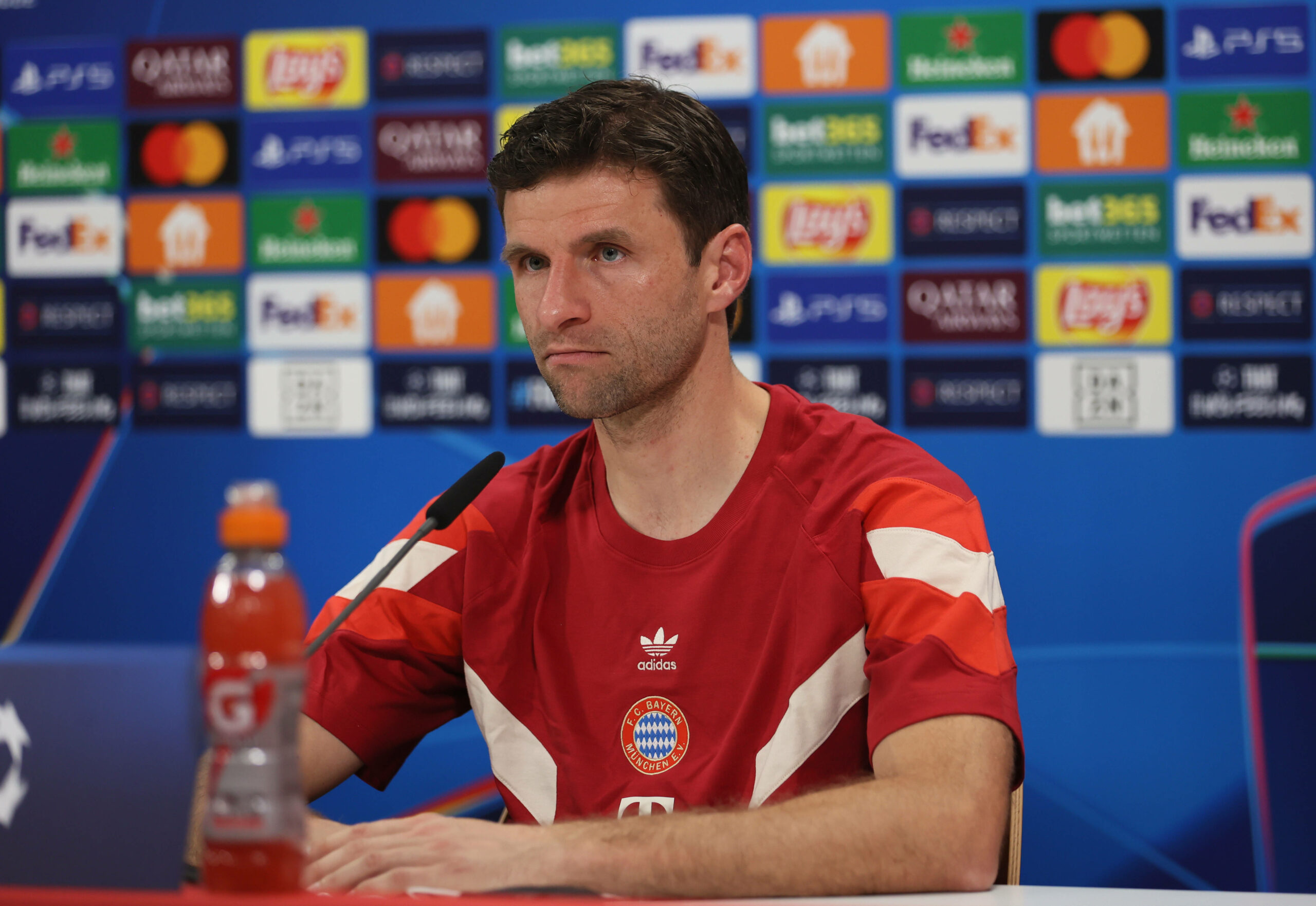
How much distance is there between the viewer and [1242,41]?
2.19 metres

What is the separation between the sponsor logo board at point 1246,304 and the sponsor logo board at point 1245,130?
20 centimetres

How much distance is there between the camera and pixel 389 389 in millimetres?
2410

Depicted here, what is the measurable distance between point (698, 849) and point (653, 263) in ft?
2.04

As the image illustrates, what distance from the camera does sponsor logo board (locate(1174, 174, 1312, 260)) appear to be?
2.16m

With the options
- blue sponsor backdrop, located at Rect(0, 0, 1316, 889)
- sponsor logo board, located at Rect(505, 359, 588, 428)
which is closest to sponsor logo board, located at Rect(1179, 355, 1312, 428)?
blue sponsor backdrop, located at Rect(0, 0, 1316, 889)

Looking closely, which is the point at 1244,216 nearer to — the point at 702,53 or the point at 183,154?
the point at 702,53

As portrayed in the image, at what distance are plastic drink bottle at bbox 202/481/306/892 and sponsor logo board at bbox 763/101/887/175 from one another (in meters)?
1.83

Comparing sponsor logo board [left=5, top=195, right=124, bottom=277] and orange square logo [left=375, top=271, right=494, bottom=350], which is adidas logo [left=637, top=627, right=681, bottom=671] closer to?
orange square logo [left=375, top=271, right=494, bottom=350]

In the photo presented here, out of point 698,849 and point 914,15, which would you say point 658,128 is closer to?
point 698,849

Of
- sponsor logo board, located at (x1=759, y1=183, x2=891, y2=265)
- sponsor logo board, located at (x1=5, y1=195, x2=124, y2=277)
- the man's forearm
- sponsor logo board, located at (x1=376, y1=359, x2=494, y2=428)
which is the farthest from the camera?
sponsor logo board, located at (x1=5, y1=195, x2=124, y2=277)

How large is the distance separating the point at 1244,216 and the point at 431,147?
62.3 inches

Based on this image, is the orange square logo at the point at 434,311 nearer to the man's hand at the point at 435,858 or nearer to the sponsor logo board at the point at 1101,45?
the sponsor logo board at the point at 1101,45

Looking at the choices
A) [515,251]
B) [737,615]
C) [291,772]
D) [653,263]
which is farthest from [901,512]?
[291,772]

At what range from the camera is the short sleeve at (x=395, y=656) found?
3.90ft
